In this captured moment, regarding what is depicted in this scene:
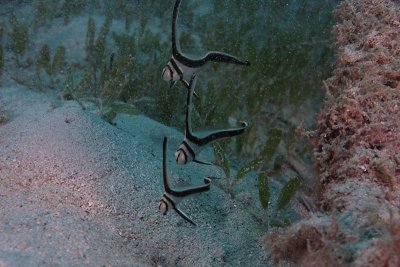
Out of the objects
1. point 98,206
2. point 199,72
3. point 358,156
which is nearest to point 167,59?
point 199,72

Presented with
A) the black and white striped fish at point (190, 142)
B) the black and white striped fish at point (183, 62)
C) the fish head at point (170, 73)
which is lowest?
the black and white striped fish at point (190, 142)

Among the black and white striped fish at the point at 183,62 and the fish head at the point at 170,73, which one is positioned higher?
the black and white striped fish at the point at 183,62

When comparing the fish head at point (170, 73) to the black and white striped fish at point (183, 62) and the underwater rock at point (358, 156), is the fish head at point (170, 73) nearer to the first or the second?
the black and white striped fish at point (183, 62)

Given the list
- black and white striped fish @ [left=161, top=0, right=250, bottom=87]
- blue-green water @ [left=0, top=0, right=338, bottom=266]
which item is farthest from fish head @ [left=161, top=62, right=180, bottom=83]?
blue-green water @ [left=0, top=0, right=338, bottom=266]

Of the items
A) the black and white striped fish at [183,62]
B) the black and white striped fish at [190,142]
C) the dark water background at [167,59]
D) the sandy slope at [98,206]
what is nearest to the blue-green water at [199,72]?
the dark water background at [167,59]

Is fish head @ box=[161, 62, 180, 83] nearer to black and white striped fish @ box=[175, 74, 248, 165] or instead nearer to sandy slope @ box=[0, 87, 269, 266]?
black and white striped fish @ box=[175, 74, 248, 165]
